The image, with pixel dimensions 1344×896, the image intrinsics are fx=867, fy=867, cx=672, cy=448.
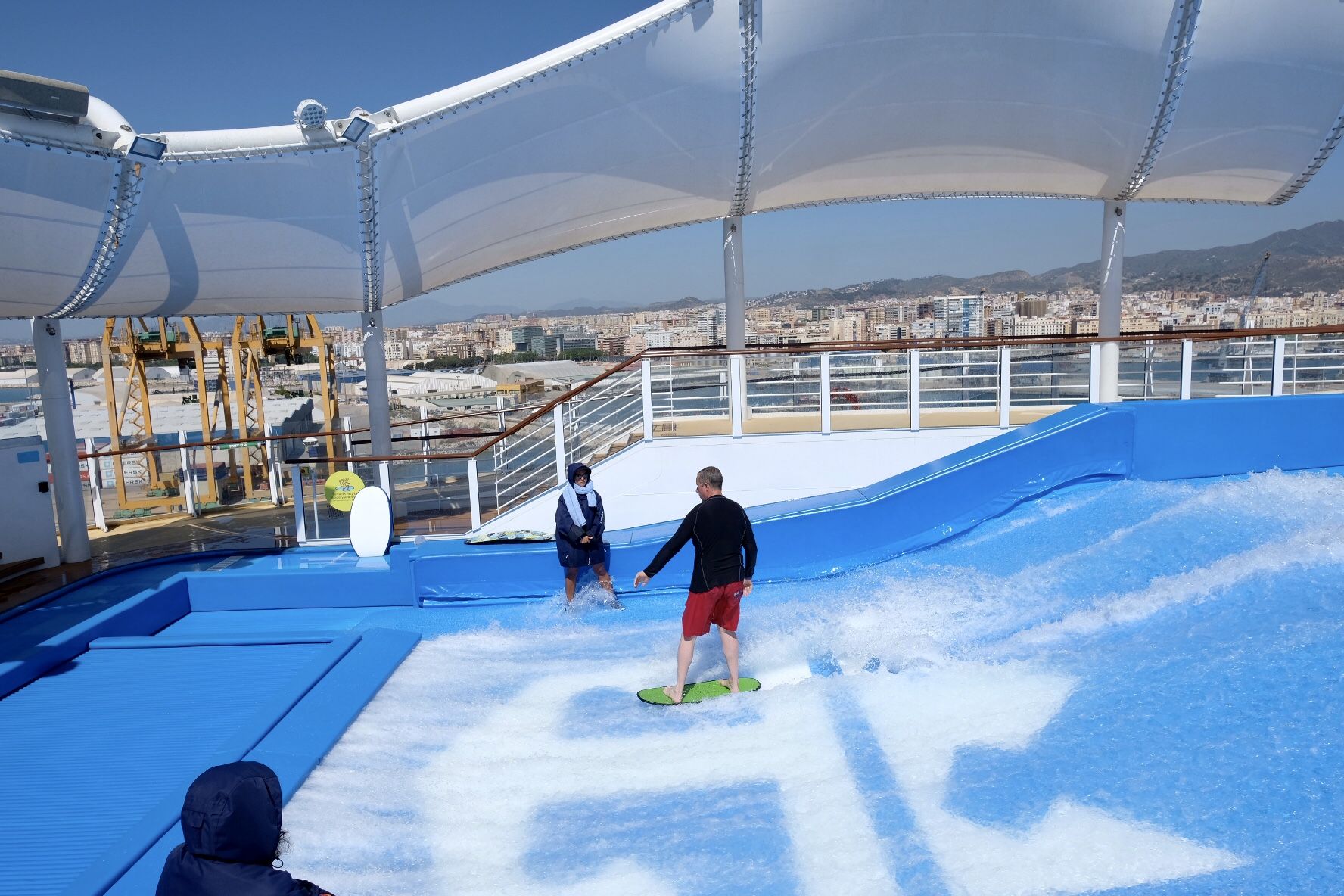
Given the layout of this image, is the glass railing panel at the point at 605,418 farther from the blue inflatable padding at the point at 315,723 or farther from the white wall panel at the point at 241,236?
the blue inflatable padding at the point at 315,723

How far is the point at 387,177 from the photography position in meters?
7.50

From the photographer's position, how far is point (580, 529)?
671 centimetres

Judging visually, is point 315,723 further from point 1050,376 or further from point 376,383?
point 1050,376

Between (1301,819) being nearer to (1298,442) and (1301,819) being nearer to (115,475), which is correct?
(1298,442)

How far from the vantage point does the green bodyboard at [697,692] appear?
16.5 feet

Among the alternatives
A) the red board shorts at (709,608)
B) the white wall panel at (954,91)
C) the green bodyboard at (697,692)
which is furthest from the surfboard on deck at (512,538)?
the white wall panel at (954,91)

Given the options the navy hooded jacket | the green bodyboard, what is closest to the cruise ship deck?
the green bodyboard

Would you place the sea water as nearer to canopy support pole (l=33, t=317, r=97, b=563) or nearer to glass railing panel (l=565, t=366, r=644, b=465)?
glass railing panel (l=565, t=366, r=644, b=465)

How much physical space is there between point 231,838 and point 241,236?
6952 mm

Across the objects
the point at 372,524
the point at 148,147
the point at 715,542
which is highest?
the point at 148,147

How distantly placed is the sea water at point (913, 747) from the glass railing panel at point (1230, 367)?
2.96m

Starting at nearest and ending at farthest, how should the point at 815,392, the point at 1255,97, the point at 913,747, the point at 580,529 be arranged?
1. the point at 913,747
2. the point at 580,529
3. the point at 1255,97
4. the point at 815,392

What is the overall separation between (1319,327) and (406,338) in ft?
47.1

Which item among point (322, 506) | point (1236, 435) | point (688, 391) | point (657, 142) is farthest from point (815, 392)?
point (322, 506)
